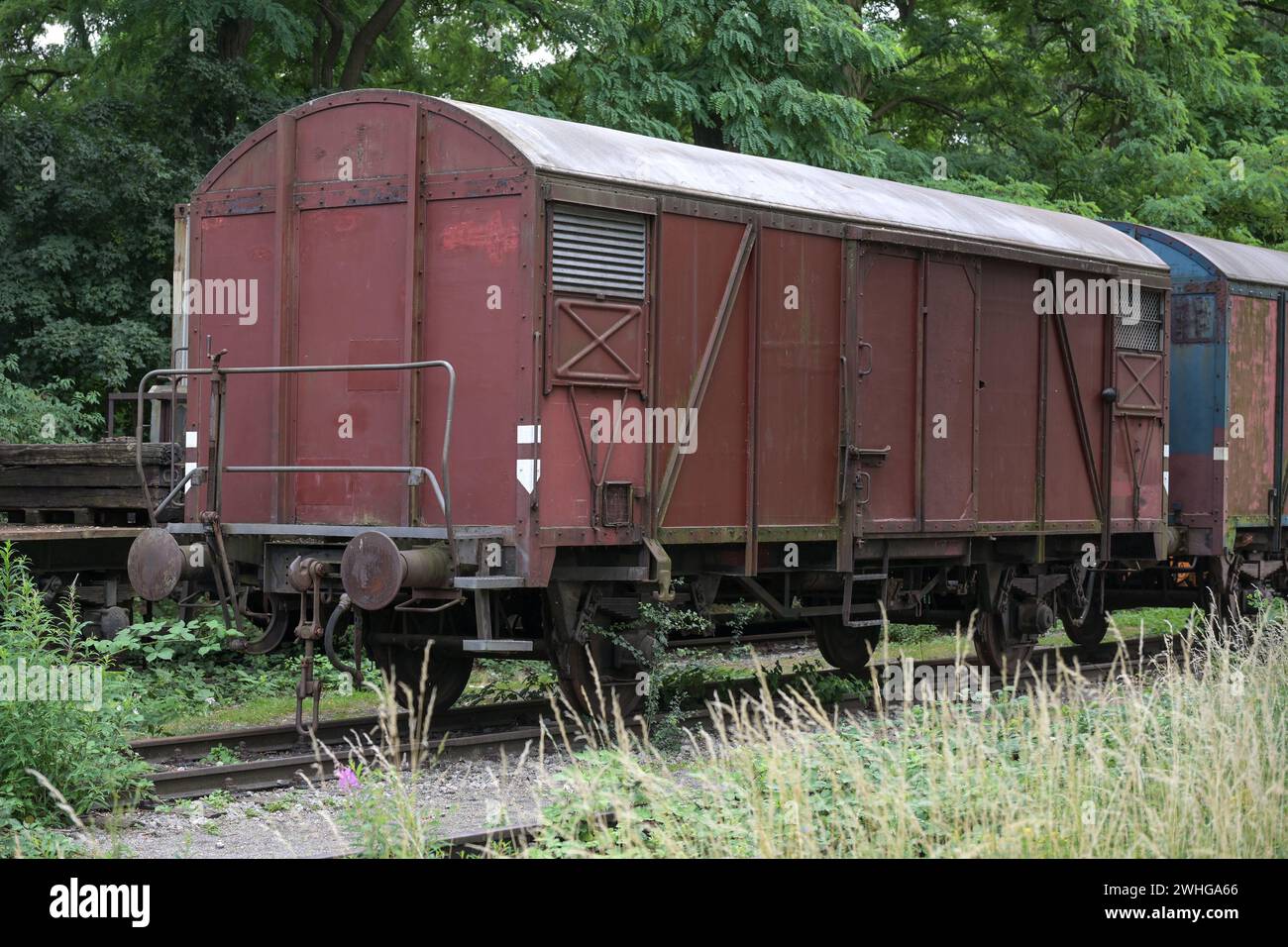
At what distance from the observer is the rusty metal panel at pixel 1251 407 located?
578 inches

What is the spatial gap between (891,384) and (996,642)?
9.59ft

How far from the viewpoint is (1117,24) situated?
24234 mm

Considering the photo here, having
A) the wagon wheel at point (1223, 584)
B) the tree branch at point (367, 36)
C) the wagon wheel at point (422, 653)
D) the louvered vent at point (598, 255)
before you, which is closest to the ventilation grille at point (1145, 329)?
the wagon wheel at point (1223, 584)

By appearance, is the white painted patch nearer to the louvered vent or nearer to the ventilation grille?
the louvered vent

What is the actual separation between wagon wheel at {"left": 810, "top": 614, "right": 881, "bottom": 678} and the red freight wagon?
0.43m

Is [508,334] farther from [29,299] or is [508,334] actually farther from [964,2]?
[964,2]

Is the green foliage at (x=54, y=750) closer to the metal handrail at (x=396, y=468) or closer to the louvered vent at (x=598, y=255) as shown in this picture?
the metal handrail at (x=396, y=468)

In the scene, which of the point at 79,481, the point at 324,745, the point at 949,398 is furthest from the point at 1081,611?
the point at 79,481

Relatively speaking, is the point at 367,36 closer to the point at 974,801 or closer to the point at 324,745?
the point at 324,745

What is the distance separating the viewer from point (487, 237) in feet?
28.9

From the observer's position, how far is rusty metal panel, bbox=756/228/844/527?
999 centimetres

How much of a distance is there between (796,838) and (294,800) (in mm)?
3471
